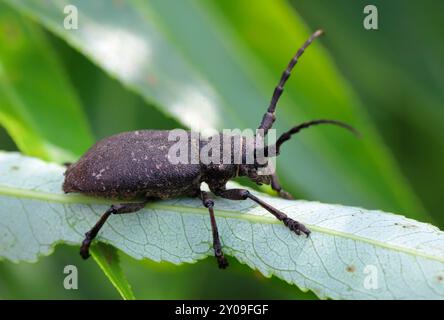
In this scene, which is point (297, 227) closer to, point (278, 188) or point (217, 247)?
point (217, 247)

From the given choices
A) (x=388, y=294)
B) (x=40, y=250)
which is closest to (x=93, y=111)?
(x=40, y=250)

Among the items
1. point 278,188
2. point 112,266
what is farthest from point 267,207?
point 112,266

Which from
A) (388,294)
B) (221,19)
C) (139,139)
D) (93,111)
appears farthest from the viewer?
(93,111)

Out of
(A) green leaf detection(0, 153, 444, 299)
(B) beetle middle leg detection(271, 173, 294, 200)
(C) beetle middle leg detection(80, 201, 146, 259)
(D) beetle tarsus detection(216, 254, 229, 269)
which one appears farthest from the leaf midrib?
(B) beetle middle leg detection(271, 173, 294, 200)

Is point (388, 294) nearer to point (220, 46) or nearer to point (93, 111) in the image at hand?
point (220, 46)

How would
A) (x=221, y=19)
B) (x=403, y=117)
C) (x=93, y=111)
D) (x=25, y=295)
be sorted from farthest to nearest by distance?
(x=403, y=117)
(x=93, y=111)
(x=221, y=19)
(x=25, y=295)

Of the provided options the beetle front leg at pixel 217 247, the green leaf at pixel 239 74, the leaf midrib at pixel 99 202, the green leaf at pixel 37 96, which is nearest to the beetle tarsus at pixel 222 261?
the beetle front leg at pixel 217 247
